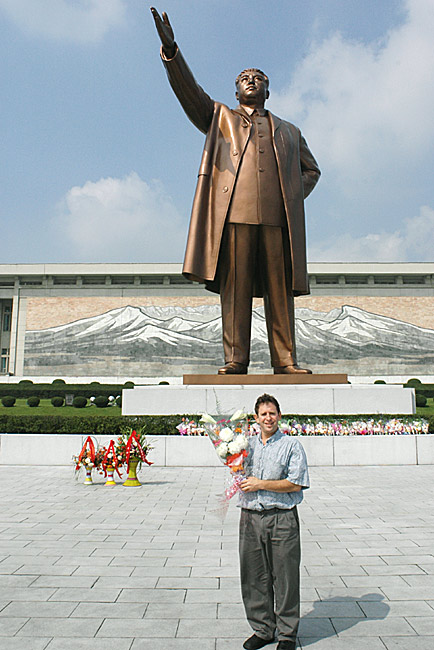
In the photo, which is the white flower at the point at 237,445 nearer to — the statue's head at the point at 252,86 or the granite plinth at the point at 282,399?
the granite plinth at the point at 282,399

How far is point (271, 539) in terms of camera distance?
2223mm

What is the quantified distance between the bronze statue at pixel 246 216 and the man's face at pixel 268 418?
5.12 m

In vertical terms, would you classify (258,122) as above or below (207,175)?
above

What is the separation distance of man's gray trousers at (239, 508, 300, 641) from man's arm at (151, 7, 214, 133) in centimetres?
578

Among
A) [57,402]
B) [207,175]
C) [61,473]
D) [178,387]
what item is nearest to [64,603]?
[61,473]

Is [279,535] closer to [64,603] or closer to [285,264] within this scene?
[64,603]

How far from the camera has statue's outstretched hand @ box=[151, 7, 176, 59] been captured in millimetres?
6056

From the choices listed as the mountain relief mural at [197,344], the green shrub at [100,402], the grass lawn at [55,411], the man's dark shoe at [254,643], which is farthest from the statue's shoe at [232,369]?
the mountain relief mural at [197,344]

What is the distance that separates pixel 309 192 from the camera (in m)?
8.26

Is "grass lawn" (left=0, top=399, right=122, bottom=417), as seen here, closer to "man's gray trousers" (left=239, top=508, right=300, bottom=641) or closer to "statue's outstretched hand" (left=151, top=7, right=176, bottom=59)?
"statue's outstretched hand" (left=151, top=7, right=176, bottom=59)

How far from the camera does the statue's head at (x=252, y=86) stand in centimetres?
761

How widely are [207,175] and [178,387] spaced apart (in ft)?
10.3

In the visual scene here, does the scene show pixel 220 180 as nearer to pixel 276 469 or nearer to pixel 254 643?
pixel 276 469

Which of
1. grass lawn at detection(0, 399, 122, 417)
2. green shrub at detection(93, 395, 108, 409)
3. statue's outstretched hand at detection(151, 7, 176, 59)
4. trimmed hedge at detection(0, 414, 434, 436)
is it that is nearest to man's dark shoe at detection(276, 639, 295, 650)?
trimmed hedge at detection(0, 414, 434, 436)
